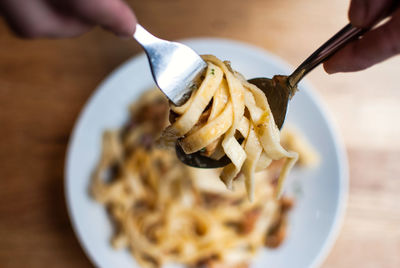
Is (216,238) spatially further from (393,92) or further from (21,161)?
(393,92)

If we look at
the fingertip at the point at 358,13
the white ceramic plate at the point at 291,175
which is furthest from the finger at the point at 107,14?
the white ceramic plate at the point at 291,175

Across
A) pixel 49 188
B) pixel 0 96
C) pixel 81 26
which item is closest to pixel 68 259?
pixel 49 188

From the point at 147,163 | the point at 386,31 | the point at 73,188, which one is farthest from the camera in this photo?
the point at 147,163

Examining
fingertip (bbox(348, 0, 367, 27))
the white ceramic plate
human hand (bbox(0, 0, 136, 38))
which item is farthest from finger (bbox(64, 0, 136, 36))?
the white ceramic plate

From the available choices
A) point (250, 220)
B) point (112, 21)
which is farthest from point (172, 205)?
point (112, 21)

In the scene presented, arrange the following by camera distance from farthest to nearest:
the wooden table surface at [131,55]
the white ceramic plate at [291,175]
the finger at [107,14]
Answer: the wooden table surface at [131,55] < the white ceramic plate at [291,175] < the finger at [107,14]

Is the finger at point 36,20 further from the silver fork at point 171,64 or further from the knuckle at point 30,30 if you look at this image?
the silver fork at point 171,64

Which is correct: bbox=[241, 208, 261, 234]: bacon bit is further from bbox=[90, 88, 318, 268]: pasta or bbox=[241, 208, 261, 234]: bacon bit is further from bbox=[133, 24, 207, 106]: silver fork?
bbox=[133, 24, 207, 106]: silver fork
